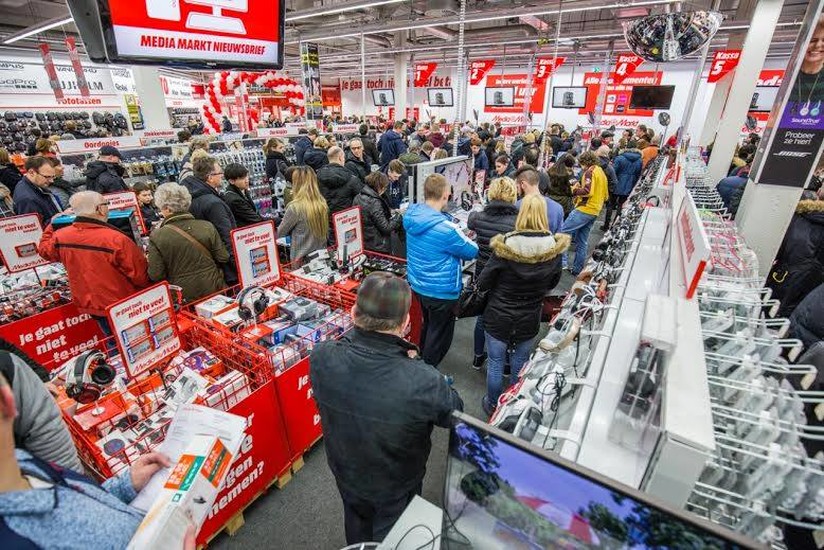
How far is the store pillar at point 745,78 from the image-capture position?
5254mm

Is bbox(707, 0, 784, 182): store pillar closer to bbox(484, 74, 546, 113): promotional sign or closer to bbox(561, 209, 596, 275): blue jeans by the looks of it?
bbox(561, 209, 596, 275): blue jeans

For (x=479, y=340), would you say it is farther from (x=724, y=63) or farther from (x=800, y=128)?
(x=724, y=63)

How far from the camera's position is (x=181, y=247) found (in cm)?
299

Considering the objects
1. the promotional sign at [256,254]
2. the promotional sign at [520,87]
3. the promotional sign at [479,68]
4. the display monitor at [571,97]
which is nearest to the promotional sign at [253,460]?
the promotional sign at [256,254]

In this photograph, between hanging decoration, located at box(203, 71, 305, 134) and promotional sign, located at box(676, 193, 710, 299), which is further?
hanging decoration, located at box(203, 71, 305, 134)

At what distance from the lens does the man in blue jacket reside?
A: 2.99m

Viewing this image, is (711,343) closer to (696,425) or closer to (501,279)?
(696,425)

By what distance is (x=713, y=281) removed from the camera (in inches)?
68.7

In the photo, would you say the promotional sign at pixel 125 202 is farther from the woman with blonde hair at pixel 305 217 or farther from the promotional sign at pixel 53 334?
the woman with blonde hair at pixel 305 217

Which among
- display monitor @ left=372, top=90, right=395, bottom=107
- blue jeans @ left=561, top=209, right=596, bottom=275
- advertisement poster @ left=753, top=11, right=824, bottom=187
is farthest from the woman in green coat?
display monitor @ left=372, top=90, right=395, bottom=107

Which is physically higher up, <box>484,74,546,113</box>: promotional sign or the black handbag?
<box>484,74,546,113</box>: promotional sign

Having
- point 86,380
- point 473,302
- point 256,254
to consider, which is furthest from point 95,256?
point 473,302

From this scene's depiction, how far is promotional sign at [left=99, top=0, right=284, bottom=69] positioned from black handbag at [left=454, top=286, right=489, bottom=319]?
95.5 inches

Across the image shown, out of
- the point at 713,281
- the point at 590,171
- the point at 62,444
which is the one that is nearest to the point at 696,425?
the point at 713,281
